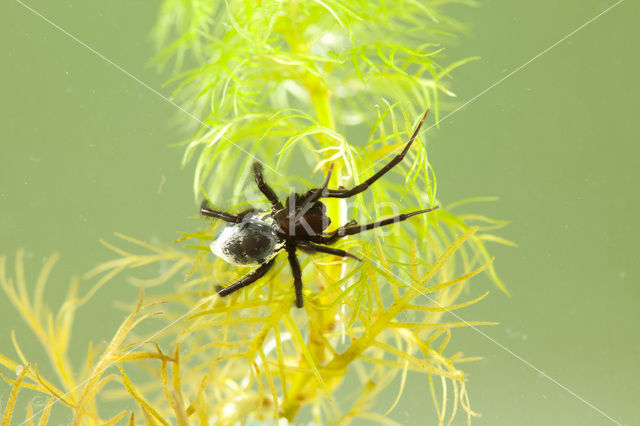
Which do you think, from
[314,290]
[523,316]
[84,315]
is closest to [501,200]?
[523,316]

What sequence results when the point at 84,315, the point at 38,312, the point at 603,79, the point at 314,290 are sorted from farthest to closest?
1. the point at 603,79
2. the point at 84,315
3. the point at 314,290
4. the point at 38,312

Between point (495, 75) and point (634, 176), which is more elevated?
point (495, 75)

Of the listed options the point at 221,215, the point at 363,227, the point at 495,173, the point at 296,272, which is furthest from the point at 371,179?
the point at 495,173

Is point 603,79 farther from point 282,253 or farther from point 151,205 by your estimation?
point 151,205

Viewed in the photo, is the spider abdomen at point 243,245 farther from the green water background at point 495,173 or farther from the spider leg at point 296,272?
the green water background at point 495,173

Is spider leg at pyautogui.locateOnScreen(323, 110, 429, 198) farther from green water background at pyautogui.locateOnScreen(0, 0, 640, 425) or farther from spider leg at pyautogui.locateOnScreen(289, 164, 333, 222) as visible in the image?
green water background at pyautogui.locateOnScreen(0, 0, 640, 425)

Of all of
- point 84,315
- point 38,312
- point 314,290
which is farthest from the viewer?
point 84,315

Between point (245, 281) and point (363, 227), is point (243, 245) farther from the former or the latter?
point (363, 227)
